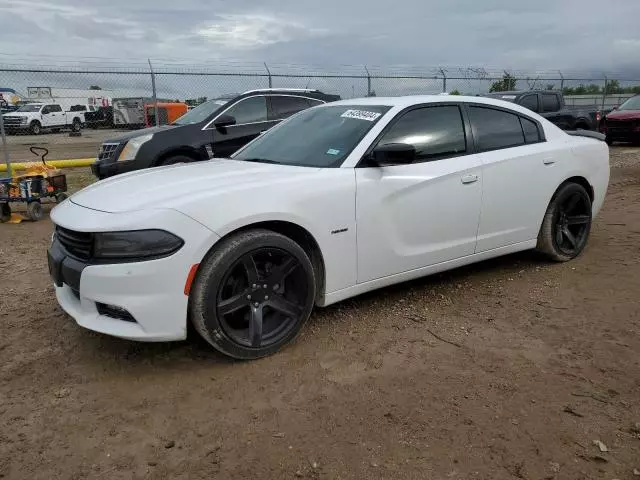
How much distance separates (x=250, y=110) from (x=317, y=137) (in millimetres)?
4785

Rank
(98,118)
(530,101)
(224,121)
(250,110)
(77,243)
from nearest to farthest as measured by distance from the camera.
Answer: (77,243) < (224,121) < (250,110) < (530,101) < (98,118)

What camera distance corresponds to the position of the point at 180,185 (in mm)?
3424

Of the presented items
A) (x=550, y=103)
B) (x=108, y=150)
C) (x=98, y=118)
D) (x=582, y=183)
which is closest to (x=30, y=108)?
(x=98, y=118)

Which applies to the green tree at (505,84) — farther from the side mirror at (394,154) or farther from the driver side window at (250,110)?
the side mirror at (394,154)

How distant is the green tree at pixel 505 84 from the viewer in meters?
19.5

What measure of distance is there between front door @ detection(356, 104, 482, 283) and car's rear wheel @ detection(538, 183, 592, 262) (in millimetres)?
1036

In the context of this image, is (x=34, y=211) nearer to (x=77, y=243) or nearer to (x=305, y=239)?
(x=77, y=243)

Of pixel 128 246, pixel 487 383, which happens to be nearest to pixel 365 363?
pixel 487 383

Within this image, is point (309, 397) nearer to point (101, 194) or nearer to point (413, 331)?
point (413, 331)

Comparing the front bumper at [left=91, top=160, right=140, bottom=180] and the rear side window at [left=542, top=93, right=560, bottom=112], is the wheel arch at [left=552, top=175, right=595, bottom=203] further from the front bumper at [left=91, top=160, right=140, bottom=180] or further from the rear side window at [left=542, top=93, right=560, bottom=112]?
the rear side window at [left=542, top=93, right=560, bottom=112]

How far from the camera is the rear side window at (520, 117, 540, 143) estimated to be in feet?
15.9

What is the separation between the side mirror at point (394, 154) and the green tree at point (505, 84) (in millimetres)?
16993

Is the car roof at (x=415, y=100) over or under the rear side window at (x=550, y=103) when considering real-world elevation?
over

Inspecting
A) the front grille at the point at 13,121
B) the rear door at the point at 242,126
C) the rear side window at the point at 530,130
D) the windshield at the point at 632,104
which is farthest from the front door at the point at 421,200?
the front grille at the point at 13,121
